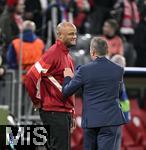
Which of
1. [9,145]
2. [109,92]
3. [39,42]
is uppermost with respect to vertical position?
[39,42]

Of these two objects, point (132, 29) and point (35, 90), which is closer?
point (35, 90)

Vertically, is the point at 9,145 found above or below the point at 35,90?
below

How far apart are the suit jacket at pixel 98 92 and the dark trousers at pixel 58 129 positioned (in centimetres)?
26

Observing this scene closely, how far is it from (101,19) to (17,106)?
13.3 ft

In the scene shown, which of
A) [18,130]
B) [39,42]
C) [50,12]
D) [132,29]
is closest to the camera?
[18,130]

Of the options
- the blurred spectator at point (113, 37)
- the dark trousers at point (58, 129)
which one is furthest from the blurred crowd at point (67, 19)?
the dark trousers at point (58, 129)

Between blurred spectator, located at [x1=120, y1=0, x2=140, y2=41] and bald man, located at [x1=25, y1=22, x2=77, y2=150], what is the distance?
7.30 metres

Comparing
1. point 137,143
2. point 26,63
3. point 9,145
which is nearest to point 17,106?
point 26,63

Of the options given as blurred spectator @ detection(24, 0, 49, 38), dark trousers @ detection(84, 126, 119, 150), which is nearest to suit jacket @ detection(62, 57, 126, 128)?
dark trousers @ detection(84, 126, 119, 150)

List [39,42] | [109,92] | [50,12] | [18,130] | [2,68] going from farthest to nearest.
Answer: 1. [50,12]
2. [39,42]
3. [2,68]
4. [18,130]
5. [109,92]

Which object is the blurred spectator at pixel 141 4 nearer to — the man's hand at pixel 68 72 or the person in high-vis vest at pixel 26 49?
the person in high-vis vest at pixel 26 49

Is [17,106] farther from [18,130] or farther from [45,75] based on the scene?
[45,75]

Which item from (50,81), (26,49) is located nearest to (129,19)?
(26,49)

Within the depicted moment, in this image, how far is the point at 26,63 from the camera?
1438cm
